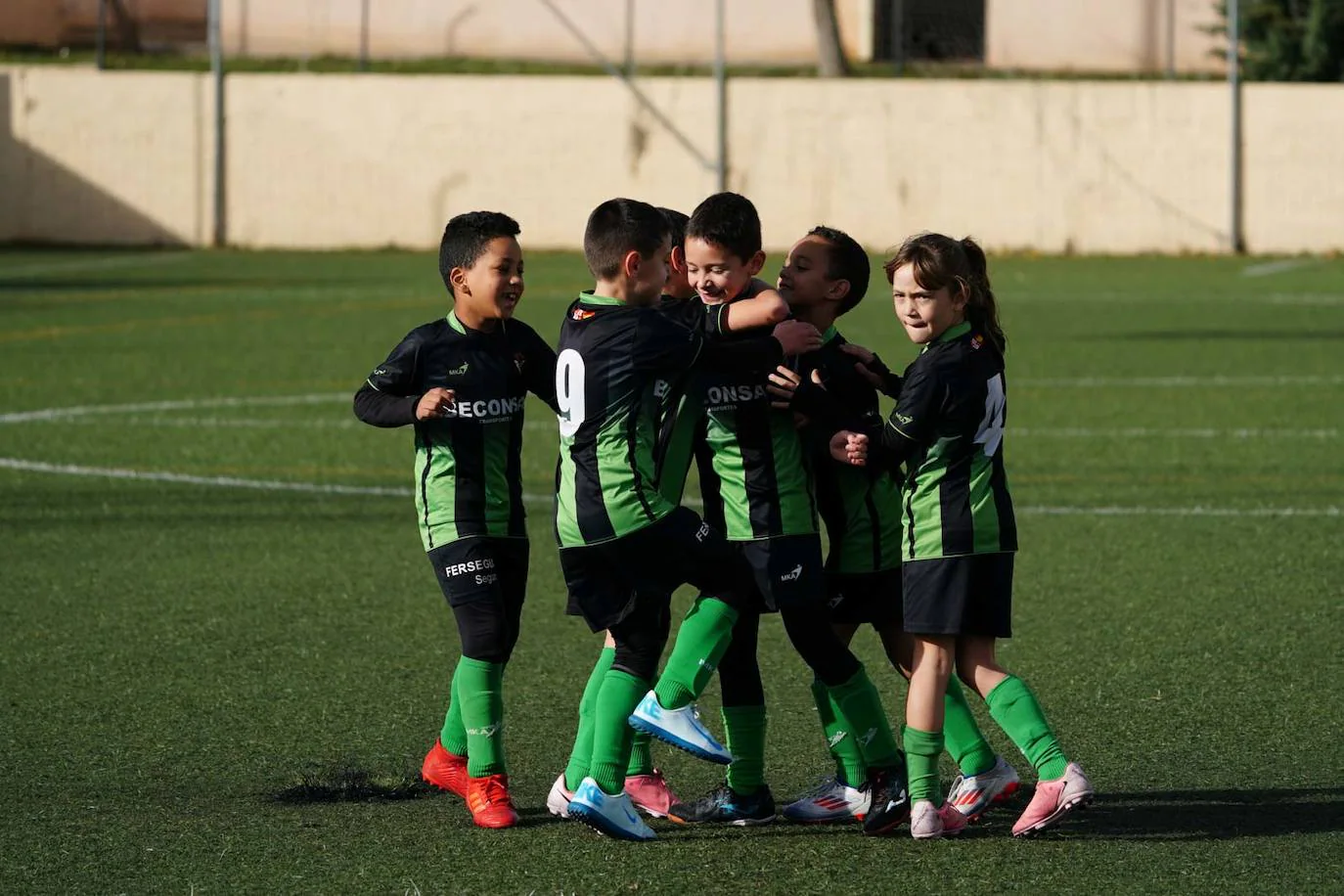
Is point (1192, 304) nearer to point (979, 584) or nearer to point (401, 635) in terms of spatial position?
point (401, 635)

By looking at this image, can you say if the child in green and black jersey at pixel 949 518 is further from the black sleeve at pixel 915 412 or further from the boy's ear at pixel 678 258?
the boy's ear at pixel 678 258

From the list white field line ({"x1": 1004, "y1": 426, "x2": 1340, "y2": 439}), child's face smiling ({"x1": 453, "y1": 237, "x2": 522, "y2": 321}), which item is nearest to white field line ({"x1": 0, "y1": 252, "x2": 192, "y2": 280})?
white field line ({"x1": 1004, "y1": 426, "x2": 1340, "y2": 439})

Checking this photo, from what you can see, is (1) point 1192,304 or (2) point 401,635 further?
(1) point 1192,304

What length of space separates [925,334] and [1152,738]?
60.9 inches

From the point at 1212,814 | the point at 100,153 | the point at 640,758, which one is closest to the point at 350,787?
the point at 640,758

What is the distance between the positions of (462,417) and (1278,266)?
74.3 feet

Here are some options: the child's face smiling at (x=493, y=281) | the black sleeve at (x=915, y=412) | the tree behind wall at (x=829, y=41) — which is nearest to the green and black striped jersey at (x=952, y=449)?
the black sleeve at (x=915, y=412)

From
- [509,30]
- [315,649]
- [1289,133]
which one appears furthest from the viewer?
[509,30]

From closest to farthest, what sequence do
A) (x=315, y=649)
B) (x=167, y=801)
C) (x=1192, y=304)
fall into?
(x=167, y=801), (x=315, y=649), (x=1192, y=304)

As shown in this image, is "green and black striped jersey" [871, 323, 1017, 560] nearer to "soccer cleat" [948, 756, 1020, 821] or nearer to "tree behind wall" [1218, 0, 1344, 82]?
"soccer cleat" [948, 756, 1020, 821]

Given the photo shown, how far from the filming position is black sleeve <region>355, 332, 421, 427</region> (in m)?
4.90

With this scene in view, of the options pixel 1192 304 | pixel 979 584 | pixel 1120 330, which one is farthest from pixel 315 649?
pixel 1192 304

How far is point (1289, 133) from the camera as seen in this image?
27891 mm

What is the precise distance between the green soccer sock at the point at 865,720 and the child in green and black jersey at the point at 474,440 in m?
0.82
